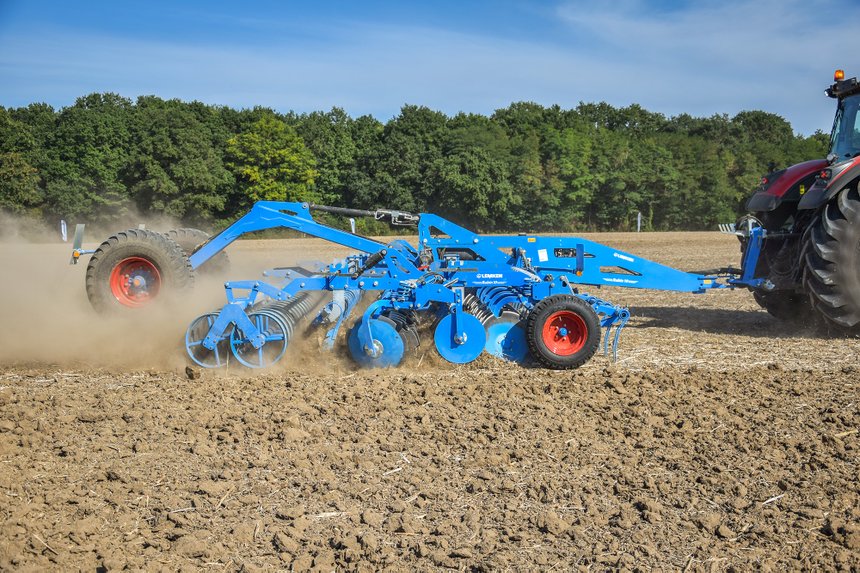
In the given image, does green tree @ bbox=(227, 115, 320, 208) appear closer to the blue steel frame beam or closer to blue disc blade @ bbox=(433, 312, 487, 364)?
the blue steel frame beam

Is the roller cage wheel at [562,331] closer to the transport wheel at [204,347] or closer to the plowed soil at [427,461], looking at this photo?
the plowed soil at [427,461]

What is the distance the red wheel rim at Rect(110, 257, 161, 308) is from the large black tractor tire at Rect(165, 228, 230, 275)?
3.33 feet

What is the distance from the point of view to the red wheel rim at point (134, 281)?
8.05 m

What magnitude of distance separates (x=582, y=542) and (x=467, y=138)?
3537 centimetres

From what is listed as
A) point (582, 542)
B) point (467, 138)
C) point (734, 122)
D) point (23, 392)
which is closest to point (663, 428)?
point (582, 542)

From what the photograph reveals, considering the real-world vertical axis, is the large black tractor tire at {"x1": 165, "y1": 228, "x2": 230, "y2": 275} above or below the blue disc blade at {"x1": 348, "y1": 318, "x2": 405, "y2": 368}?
above

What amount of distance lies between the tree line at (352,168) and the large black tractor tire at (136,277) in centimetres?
2324

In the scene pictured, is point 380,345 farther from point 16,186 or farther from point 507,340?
point 16,186

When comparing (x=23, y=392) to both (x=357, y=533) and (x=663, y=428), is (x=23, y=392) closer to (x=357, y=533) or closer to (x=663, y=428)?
(x=357, y=533)

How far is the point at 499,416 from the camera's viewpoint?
5434 mm

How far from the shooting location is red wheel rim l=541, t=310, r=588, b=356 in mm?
6758

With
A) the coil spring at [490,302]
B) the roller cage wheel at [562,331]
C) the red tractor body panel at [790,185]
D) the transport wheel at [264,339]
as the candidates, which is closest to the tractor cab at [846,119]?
the red tractor body panel at [790,185]

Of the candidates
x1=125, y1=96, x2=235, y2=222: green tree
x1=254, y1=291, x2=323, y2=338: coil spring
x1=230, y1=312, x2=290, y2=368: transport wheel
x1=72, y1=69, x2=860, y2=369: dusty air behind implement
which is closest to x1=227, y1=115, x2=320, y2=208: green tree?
x1=125, y1=96, x2=235, y2=222: green tree

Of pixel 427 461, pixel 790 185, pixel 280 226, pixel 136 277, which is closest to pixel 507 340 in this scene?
pixel 280 226
